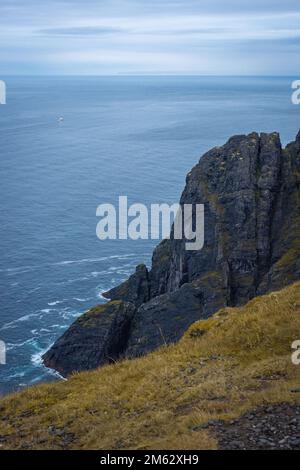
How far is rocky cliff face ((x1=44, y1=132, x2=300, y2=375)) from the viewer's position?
6425 cm

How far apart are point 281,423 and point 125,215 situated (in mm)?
117743

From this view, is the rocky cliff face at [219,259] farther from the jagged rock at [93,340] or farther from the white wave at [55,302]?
the white wave at [55,302]

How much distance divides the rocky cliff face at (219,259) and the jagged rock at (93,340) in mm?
121

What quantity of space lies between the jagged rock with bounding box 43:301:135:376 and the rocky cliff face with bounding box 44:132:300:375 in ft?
0.40

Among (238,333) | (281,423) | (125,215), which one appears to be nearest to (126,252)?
(125,215)

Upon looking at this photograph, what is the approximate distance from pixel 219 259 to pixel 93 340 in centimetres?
1867

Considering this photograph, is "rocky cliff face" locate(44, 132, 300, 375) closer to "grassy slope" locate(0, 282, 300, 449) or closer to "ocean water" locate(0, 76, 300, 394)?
"ocean water" locate(0, 76, 300, 394)

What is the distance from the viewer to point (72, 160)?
19775 cm

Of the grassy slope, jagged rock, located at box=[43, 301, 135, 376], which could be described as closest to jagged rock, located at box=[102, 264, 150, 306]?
jagged rock, located at box=[43, 301, 135, 376]

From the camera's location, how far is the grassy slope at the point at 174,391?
15.6 m

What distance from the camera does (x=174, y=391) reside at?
59.9 ft
